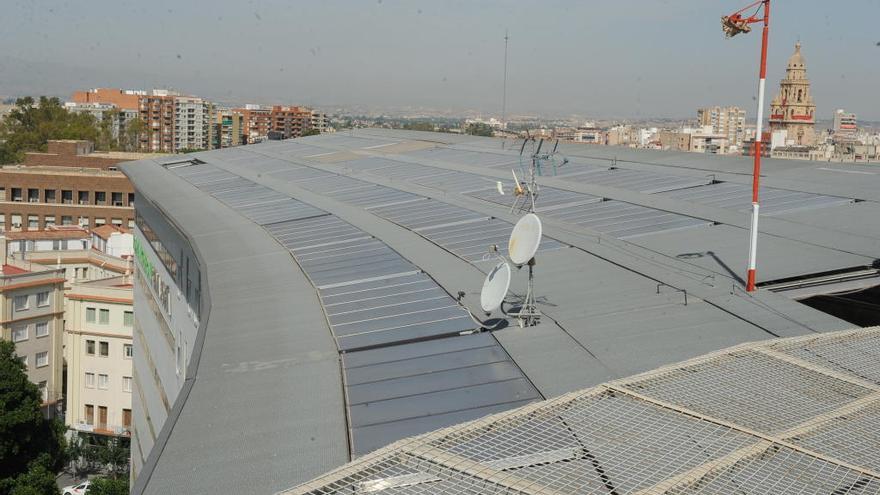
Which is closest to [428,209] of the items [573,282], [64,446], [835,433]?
[573,282]

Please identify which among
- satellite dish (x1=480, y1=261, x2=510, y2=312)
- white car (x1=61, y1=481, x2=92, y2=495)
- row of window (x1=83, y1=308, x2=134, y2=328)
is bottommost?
white car (x1=61, y1=481, x2=92, y2=495)

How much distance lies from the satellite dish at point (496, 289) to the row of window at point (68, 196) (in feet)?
223

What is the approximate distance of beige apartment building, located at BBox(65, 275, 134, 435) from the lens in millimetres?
46281

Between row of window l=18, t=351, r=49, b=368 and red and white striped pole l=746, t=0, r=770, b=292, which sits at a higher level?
red and white striped pole l=746, t=0, r=770, b=292

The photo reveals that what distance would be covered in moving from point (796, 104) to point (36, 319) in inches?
4761

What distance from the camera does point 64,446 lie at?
4022 cm

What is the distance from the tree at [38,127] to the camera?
367ft

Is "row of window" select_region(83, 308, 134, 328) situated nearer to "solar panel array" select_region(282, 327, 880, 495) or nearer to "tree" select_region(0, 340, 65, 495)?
"tree" select_region(0, 340, 65, 495)

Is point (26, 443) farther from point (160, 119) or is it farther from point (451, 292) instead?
point (160, 119)

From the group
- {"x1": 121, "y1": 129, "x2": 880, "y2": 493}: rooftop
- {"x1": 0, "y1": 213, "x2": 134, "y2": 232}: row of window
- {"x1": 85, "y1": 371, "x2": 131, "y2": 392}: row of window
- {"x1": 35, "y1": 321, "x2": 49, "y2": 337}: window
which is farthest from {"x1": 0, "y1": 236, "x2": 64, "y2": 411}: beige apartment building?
{"x1": 121, "y1": 129, "x2": 880, "y2": 493}: rooftop

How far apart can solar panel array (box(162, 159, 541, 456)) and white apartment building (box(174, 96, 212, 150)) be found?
5039 inches

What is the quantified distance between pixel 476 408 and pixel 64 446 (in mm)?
36878

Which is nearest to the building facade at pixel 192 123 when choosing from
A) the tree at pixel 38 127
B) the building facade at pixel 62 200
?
the tree at pixel 38 127

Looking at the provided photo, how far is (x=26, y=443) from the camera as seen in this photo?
36031mm
